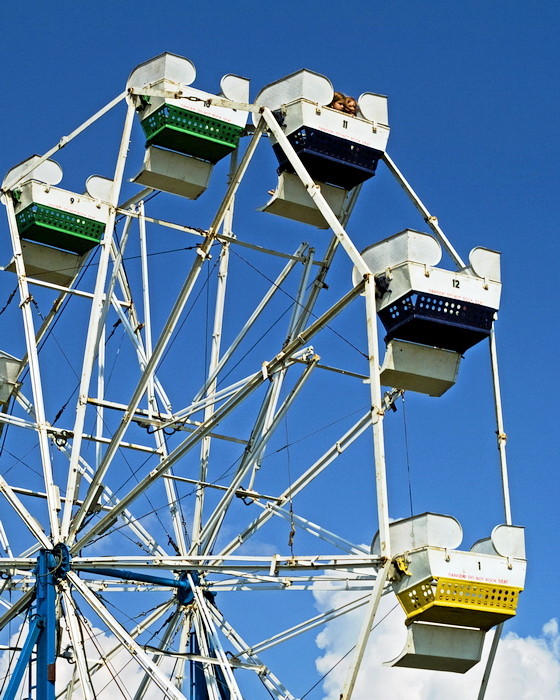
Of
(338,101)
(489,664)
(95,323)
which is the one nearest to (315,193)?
(338,101)

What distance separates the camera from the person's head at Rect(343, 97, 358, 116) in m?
37.7

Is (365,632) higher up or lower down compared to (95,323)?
lower down

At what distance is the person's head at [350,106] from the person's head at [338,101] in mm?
61

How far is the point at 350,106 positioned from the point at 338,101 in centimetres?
29

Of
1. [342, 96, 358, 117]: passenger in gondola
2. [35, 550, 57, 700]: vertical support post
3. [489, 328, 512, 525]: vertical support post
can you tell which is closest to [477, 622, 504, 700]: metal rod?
[489, 328, 512, 525]: vertical support post

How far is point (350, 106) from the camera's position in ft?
124

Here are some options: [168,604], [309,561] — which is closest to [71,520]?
[168,604]

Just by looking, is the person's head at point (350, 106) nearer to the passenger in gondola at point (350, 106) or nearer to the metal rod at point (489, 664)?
the passenger in gondola at point (350, 106)

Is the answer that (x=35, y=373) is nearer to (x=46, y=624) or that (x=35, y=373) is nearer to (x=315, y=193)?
(x=46, y=624)

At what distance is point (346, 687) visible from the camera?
101 ft

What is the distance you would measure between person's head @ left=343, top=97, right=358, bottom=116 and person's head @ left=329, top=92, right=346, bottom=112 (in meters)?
0.06

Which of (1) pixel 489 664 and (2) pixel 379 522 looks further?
(1) pixel 489 664

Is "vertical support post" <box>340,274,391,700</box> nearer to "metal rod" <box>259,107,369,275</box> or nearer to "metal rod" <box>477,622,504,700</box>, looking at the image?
"metal rod" <box>259,107,369,275</box>

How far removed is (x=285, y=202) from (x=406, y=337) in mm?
5152
